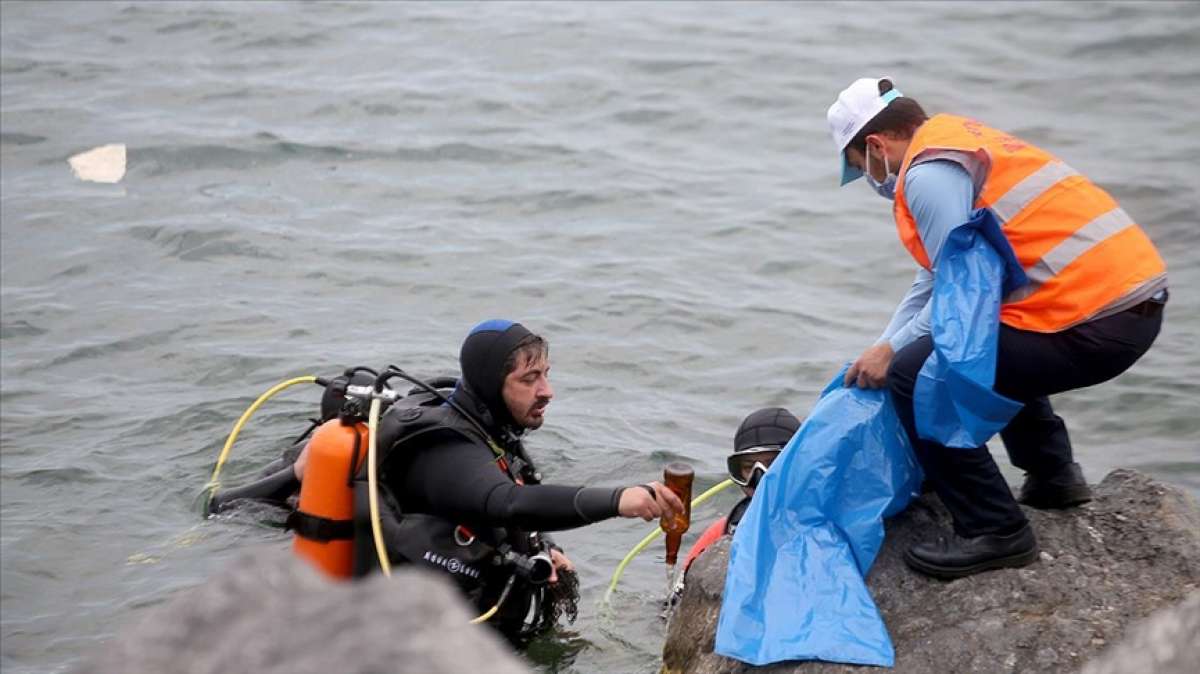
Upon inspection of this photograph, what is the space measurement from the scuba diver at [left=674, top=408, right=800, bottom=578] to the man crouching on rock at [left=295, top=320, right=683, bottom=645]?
0.74 meters

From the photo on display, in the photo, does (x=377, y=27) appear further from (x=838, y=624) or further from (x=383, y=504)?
(x=838, y=624)

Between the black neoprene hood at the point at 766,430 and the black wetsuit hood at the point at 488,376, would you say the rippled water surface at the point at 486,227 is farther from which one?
the black wetsuit hood at the point at 488,376

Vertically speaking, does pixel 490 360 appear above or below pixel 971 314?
below

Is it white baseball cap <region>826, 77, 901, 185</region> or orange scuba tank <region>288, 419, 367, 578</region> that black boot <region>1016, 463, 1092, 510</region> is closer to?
white baseball cap <region>826, 77, 901, 185</region>

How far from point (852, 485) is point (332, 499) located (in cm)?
186

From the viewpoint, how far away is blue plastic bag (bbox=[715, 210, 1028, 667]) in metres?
4.30

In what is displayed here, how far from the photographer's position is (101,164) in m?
13.2

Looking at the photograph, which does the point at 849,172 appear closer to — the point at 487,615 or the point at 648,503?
the point at 648,503

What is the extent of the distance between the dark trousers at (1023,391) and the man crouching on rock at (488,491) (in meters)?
0.89

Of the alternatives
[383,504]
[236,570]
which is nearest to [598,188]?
[383,504]

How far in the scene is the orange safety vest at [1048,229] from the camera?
14.0ft

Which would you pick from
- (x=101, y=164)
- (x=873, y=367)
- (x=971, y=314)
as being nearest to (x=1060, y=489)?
(x=873, y=367)

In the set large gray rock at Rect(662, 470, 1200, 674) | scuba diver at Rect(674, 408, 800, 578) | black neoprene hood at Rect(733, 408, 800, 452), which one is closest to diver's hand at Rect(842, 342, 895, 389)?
large gray rock at Rect(662, 470, 1200, 674)

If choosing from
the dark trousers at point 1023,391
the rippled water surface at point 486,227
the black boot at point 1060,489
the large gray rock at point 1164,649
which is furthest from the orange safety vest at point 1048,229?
the rippled water surface at point 486,227
